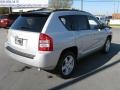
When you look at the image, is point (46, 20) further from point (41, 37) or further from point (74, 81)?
point (74, 81)

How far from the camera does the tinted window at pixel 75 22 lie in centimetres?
631

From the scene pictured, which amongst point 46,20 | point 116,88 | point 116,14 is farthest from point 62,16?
point 116,14

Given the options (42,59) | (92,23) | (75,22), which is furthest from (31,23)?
(92,23)

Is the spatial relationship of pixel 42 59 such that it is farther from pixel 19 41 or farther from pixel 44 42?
pixel 19 41

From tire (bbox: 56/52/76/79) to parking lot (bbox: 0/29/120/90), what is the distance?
0.16 m

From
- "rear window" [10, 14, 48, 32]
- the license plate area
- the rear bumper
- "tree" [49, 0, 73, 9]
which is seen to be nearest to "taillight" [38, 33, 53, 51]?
the rear bumper

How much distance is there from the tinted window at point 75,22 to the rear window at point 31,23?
1.97 ft

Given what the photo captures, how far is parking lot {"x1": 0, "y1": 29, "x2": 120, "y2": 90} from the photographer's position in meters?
5.67

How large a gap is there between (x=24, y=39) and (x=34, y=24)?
462 mm

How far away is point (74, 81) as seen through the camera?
608 centimetres

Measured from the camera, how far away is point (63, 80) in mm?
6156

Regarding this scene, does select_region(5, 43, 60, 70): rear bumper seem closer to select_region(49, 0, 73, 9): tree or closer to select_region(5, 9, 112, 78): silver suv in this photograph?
select_region(5, 9, 112, 78): silver suv

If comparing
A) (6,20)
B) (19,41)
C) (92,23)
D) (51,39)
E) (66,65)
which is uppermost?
(92,23)

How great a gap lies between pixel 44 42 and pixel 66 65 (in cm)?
121
